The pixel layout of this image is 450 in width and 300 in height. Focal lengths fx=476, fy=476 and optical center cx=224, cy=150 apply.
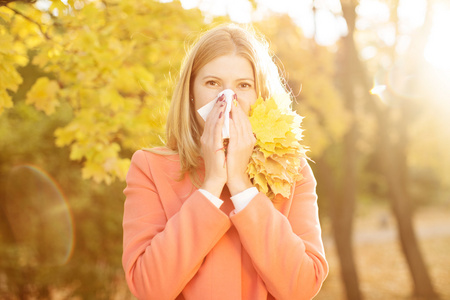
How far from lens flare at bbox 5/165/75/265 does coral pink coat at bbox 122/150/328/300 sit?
21.2ft

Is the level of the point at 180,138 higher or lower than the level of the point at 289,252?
higher

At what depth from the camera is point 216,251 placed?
1966 mm

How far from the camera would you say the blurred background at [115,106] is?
366cm

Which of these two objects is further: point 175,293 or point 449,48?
point 449,48

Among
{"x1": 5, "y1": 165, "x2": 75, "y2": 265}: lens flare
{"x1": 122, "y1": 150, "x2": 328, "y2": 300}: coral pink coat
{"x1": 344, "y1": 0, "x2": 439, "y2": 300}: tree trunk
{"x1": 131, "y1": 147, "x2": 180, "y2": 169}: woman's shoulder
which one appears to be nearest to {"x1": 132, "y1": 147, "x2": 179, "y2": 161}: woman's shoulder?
{"x1": 131, "y1": 147, "x2": 180, "y2": 169}: woman's shoulder

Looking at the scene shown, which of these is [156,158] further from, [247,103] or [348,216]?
[348,216]

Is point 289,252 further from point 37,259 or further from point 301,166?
point 37,259

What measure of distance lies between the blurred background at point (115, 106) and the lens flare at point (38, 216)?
2cm

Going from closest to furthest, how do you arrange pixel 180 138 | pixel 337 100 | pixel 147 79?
pixel 180 138 < pixel 147 79 < pixel 337 100

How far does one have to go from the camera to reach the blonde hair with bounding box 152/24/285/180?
2.15 metres

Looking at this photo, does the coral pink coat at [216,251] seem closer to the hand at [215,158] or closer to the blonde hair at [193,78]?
the hand at [215,158]

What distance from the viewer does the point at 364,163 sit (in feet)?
79.1

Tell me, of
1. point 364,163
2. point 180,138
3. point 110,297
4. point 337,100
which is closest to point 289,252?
point 180,138

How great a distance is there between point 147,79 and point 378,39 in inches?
309
